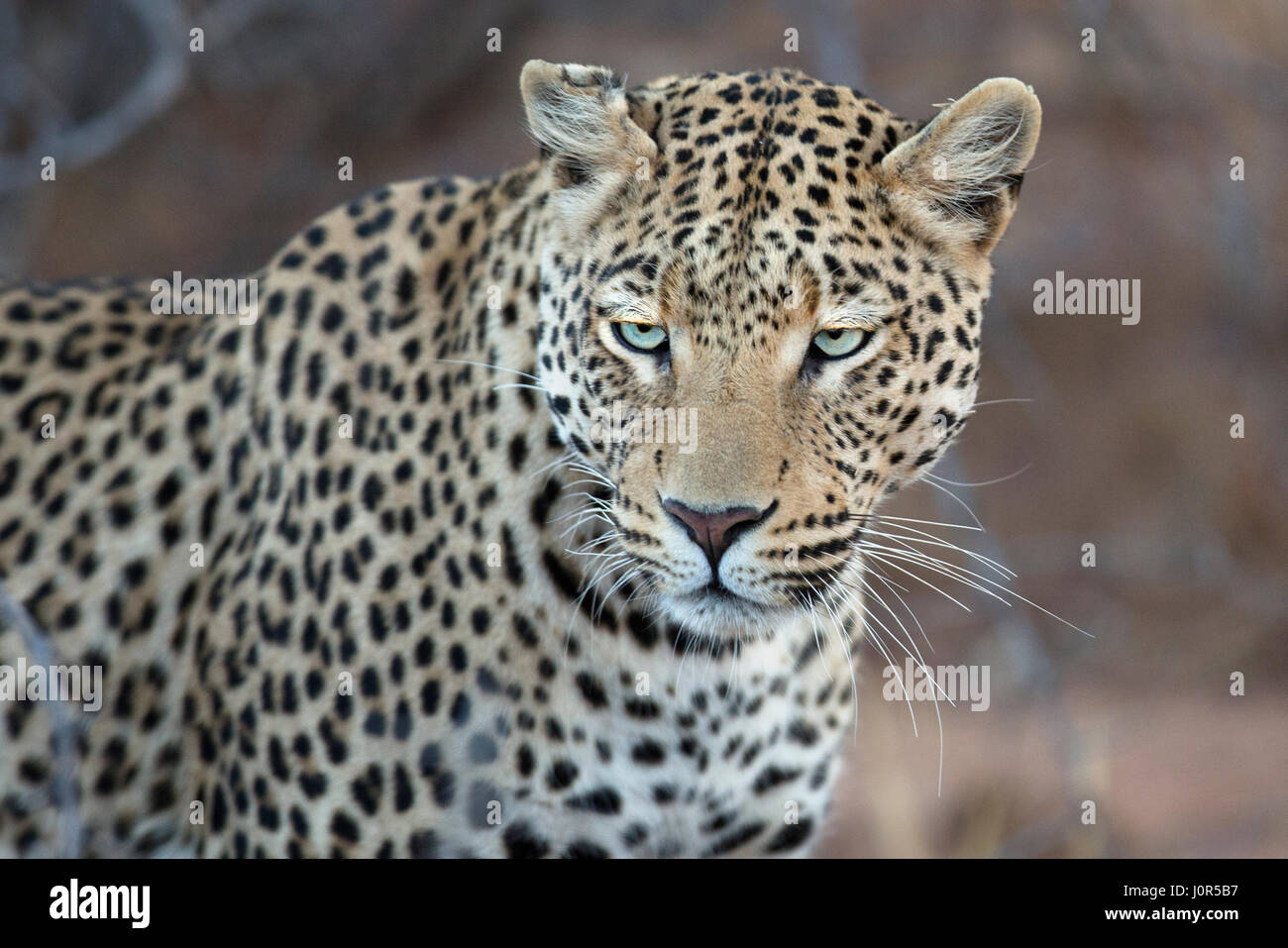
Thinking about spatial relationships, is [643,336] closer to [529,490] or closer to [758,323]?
[758,323]

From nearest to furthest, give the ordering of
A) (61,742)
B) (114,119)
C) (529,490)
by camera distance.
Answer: (61,742), (529,490), (114,119)

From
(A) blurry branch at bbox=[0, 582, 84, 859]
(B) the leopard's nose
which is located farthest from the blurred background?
(A) blurry branch at bbox=[0, 582, 84, 859]

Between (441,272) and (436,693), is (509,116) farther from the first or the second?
(436,693)

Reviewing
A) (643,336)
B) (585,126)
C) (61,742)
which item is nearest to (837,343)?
(643,336)

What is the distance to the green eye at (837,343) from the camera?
3.81 m

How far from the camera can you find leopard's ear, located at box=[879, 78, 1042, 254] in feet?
12.5

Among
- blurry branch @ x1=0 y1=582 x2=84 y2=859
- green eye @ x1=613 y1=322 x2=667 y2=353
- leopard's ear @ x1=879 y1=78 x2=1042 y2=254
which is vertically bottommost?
blurry branch @ x1=0 y1=582 x2=84 y2=859

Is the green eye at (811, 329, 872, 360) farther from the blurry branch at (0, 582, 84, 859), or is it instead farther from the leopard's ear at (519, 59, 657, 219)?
the blurry branch at (0, 582, 84, 859)

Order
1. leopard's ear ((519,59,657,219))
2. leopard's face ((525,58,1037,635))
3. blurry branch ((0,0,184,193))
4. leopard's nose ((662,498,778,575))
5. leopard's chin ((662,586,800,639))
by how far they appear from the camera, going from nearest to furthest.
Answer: leopard's nose ((662,498,778,575)) < leopard's face ((525,58,1037,635)) < leopard's chin ((662,586,800,639)) < leopard's ear ((519,59,657,219)) < blurry branch ((0,0,184,193))

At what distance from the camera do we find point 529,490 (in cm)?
412

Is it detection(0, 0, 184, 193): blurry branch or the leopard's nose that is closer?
the leopard's nose

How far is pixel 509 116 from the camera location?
12500mm

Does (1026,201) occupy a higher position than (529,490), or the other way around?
(1026,201)

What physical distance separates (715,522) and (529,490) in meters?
0.72
